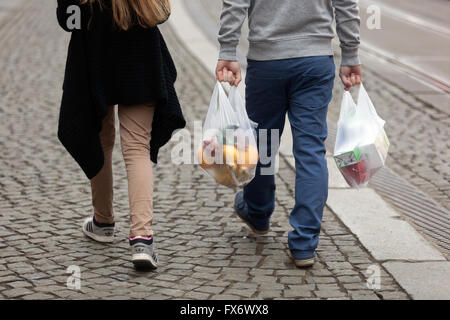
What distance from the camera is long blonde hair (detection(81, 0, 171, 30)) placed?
3723mm

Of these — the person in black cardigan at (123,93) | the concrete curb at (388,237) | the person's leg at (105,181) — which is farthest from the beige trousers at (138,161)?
the concrete curb at (388,237)

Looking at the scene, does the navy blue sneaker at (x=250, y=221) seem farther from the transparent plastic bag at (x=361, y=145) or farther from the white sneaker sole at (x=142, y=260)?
the white sneaker sole at (x=142, y=260)

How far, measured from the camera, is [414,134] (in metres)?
7.26

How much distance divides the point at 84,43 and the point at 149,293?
1223 mm

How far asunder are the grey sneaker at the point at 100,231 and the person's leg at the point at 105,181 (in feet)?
0.09

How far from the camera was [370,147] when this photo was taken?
13.0 feet

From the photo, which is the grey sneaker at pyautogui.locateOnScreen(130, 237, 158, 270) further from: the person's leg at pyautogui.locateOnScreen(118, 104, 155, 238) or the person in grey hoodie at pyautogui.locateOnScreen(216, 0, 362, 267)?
the person in grey hoodie at pyautogui.locateOnScreen(216, 0, 362, 267)

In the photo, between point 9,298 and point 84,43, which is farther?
point 84,43

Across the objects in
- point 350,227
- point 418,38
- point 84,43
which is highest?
point 84,43

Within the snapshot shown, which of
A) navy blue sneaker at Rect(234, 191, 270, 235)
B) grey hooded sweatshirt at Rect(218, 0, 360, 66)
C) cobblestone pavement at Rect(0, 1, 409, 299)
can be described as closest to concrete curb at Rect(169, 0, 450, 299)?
cobblestone pavement at Rect(0, 1, 409, 299)

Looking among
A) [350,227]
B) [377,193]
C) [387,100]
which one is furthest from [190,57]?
[350,227]

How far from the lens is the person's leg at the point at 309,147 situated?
396 cm

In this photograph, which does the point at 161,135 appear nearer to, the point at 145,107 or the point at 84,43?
the point at 145,107

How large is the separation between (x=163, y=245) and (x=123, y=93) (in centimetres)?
95
